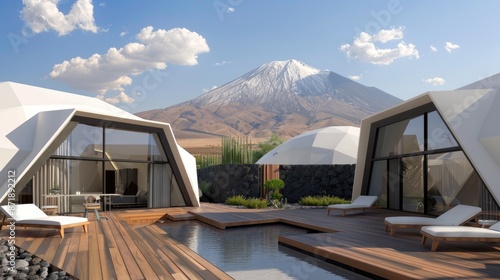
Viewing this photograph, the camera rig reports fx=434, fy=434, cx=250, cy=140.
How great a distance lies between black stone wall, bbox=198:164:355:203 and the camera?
18.5m

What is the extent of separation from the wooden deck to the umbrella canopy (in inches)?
393

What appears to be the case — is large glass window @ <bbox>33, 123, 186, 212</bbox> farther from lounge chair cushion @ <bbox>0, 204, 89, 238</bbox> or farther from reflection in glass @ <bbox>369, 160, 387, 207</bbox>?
reflection in glass @ <bbox>369, 160, 387, 207</bbox>

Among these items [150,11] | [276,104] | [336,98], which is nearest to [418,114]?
[150,11]

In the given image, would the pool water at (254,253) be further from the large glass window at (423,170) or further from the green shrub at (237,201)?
the green shrub at (237,201)

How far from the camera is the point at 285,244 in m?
8.05

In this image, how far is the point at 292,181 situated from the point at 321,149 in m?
2.40

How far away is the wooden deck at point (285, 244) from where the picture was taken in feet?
→ 17.4

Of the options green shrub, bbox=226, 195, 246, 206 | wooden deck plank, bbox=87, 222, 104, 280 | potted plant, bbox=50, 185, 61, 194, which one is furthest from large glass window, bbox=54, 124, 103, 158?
green shrub, bbox=226, 195, 246, 206

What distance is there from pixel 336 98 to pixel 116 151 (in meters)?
96.6

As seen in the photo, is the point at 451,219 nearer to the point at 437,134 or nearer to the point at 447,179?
the point at 447,179

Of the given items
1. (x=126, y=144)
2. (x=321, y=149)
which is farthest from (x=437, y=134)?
(x=321, y=149)

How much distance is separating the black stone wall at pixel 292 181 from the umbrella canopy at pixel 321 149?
106 cm

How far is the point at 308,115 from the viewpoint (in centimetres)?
9150

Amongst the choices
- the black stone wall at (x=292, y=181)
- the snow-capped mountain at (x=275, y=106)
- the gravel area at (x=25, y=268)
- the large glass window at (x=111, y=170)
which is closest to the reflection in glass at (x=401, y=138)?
the black stone wall at (x=292, y=181)
